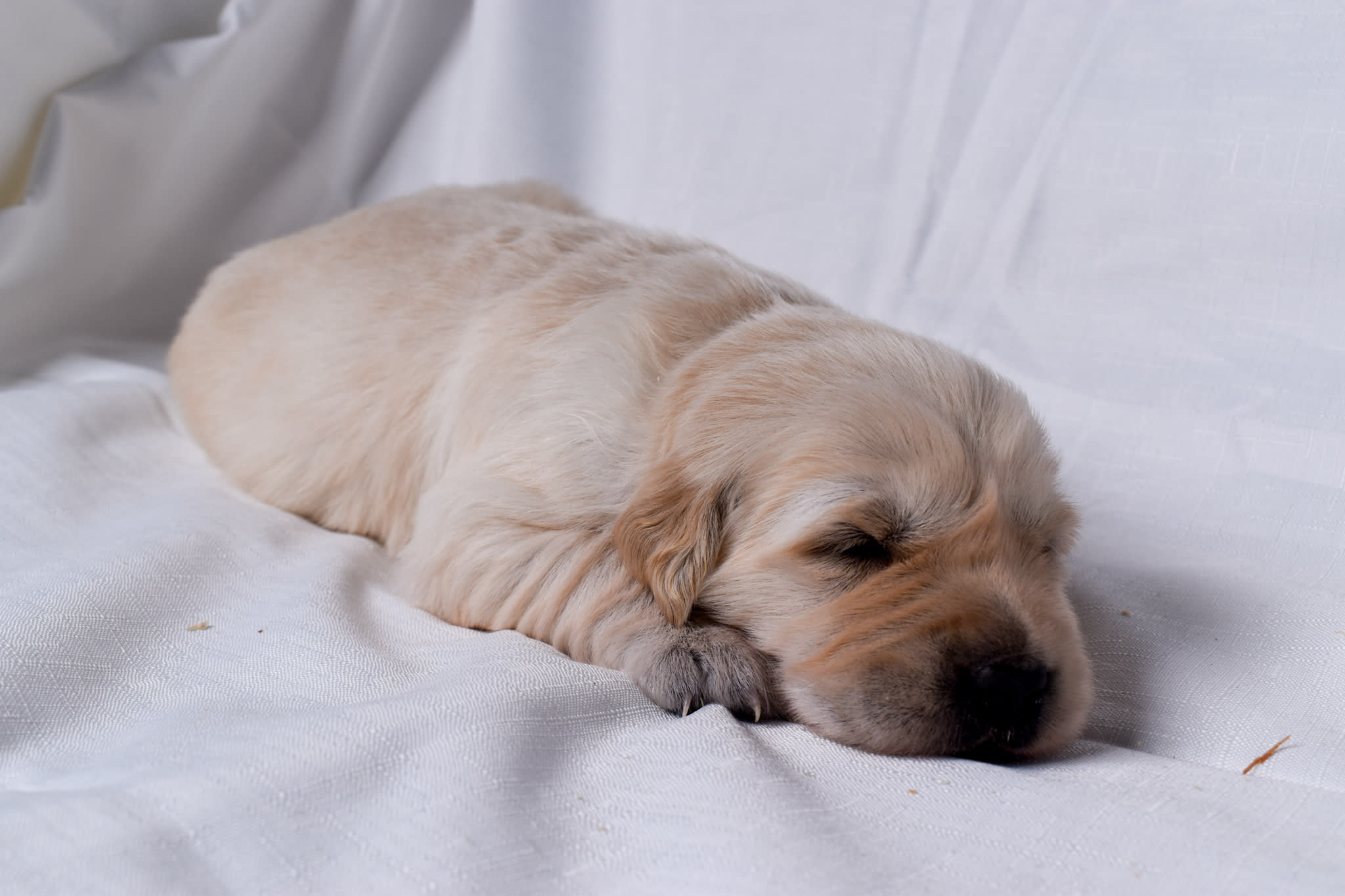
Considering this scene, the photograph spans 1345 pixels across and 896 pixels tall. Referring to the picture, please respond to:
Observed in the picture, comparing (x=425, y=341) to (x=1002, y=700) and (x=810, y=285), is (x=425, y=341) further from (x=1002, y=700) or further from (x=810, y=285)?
(x=810, y=285)

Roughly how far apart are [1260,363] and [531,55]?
10.9 feet

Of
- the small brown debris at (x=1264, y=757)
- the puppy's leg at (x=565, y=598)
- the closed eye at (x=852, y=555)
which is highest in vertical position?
the closed eye at (x=852, y=555)

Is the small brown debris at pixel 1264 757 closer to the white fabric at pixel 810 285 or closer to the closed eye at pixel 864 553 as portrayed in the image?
the white fabric at pixel 810 285

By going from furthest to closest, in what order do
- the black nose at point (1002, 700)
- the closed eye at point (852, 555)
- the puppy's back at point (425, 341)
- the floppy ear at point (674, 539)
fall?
1. the puppy's back at point (425, 341)
2. the floppy ear at point (674, 539)
3. the closed eye at point (852, 555)
4. the black nose at point (1002, 700)

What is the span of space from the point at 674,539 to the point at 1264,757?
1.27 m

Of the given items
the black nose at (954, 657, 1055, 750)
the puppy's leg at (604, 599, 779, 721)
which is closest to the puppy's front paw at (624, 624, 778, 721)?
the puppy's leg at (604, 599, 779, 721)

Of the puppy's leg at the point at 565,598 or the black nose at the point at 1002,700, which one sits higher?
the black nose at the point at 1002,700

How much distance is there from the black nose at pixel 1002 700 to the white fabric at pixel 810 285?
0.36ft

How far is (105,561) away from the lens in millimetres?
2711

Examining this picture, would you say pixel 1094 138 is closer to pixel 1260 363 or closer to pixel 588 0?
pixel 1260 363

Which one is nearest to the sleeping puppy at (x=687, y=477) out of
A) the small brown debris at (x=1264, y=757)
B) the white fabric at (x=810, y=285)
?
the white fabric at (x=810, y=285)

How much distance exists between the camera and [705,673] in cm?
231

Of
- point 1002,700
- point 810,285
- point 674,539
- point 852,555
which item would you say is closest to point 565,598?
point 674,539

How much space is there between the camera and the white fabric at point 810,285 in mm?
1778
